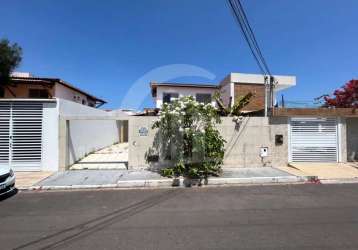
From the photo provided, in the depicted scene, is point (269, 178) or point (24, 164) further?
point (24, 164)

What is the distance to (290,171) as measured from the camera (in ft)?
37.4

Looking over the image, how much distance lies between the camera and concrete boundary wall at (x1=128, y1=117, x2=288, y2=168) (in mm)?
11891

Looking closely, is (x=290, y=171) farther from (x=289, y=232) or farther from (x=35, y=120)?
(x=35, y=120)

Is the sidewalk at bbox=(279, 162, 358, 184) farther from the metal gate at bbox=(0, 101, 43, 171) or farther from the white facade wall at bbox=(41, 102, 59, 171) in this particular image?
the metal gate at bbox=(0, 101, 43, 171)

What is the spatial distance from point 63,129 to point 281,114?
10.6m

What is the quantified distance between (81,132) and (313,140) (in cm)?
1294

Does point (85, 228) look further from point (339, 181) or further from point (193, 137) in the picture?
point (339, 181)

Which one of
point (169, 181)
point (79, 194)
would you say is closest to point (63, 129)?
point (79, 194)

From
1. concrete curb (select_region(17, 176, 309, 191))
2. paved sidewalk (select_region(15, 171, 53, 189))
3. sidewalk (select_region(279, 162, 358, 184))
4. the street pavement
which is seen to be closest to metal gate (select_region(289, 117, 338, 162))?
sidewalk (select_region(279, 162, 358, 184))

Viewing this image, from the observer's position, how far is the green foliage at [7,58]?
592 inches

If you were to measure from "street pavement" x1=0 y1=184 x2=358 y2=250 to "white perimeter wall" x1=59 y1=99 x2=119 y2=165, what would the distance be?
452 cm

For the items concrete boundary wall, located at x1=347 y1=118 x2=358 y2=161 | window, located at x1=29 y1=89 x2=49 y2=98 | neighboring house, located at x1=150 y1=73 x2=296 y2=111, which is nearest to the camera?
concrete boundary wall, located at x1=347 y1=118 x2=358 y2=161

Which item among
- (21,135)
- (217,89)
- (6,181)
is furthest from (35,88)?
(217,89)

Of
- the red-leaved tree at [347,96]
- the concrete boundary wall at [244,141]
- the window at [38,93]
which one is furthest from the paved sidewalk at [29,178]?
the red-leaved tree at [347,96]
